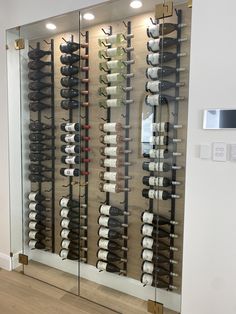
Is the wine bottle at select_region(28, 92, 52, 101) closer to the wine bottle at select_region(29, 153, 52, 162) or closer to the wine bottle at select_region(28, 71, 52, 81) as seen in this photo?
the wine bottle at select_region(28, 71, 52, 81)

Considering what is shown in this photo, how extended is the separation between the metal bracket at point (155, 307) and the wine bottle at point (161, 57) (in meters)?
1.90

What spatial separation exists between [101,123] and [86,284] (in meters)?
1.52

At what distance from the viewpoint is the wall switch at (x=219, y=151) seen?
158 cm

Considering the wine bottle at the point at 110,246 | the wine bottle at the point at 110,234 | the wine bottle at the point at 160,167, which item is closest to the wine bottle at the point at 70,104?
the wine bottle at the point at 160,167

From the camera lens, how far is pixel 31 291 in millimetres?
2479

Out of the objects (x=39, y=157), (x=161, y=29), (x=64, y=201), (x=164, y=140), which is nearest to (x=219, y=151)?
(x=164, y=140)

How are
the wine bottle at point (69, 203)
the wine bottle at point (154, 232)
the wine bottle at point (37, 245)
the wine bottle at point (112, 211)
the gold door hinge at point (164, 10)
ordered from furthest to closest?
the wine bottle at point (37, 245)
the wine bottle at point (69, 203)
the wine bottle at point (112, 211)
the wine bottle at point (154, 232)
the gold door hinge at point (164, 10)

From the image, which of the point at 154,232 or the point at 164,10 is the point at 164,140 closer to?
the point at 154,232

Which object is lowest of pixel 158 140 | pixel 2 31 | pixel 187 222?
pixel 187 222

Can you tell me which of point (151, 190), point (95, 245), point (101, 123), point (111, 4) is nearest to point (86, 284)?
point (95, 245)

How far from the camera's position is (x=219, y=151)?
5.23 ft

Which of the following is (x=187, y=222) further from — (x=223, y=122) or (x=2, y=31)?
(x=2, y=31)

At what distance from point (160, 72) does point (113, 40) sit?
22.3 inches

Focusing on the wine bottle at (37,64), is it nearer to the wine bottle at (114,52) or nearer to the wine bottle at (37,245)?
the wine bottle at (114,52)
